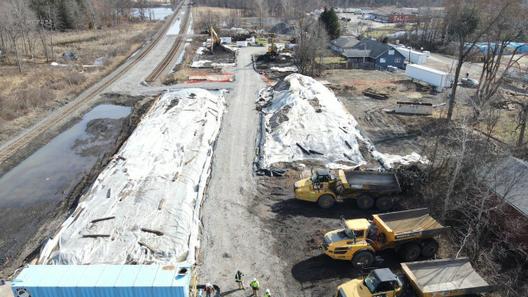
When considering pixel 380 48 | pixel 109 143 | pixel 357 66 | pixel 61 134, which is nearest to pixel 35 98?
pixel 61 134

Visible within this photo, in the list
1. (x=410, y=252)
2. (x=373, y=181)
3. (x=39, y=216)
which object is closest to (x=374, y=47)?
(x=373, y=181)

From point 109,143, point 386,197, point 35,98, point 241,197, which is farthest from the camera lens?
point 35,98

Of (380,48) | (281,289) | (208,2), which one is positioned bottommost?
(281,289)

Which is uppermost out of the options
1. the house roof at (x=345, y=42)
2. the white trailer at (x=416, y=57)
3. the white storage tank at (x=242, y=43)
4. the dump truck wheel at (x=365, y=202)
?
the house roof at (x=345, y=42)

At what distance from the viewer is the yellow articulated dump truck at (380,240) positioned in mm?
14203

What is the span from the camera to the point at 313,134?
24859mm

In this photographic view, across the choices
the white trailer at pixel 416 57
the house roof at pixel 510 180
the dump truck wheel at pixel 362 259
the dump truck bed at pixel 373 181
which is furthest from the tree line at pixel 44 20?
the white trailer at pixel 416 57

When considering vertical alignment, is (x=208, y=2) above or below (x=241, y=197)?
above

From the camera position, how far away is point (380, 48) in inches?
1977

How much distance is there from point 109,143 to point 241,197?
13.9 meters

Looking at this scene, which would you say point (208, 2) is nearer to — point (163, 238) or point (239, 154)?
point (239, 154)

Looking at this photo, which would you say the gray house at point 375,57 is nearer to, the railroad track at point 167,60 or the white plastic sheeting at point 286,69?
the white plastic sheeting at point 286,69

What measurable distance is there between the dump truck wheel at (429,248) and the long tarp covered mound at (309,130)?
8.04m

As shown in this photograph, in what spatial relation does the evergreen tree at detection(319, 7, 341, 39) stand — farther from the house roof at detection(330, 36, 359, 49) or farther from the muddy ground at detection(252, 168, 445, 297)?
the muddy ground at detection(252, 168, 445, 297)
